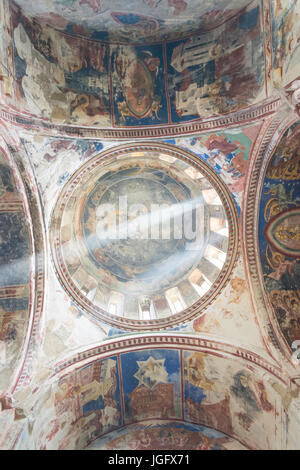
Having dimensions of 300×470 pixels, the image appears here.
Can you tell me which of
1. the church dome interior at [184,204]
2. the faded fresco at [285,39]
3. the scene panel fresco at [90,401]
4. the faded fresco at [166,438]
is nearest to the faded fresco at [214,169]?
the church dome interior at [184,204]

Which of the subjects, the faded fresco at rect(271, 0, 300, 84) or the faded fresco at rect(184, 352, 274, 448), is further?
the faded fresco at rect(184, 352, 274, 448)

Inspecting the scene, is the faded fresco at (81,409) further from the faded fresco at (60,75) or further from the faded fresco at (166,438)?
the faded fresco at (60,75)

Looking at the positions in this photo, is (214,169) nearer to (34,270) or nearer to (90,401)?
(34,270)

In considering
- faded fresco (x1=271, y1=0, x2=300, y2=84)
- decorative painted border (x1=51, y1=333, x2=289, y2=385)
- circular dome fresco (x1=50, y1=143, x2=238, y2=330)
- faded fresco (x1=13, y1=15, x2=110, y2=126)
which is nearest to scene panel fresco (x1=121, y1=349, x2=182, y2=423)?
decorative painted border (x1=51, y1=333, x2=289, y2=385)

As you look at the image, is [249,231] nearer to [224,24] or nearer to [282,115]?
[282,115]

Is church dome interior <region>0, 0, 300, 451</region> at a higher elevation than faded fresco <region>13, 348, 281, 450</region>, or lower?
higher

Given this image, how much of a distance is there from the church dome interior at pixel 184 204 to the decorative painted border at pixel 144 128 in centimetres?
4

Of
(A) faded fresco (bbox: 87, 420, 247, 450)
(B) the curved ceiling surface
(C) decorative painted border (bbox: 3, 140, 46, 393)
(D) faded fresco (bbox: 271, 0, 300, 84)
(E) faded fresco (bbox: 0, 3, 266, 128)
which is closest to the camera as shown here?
(D) faded fresco (bbox: 271, 0, 300, 84)

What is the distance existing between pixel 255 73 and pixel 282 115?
1.36 meters

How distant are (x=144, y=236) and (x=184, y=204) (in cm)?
202

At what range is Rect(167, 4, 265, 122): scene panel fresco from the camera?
9320 mm

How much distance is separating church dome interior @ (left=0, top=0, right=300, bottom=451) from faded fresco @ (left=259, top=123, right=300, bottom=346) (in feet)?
0.11

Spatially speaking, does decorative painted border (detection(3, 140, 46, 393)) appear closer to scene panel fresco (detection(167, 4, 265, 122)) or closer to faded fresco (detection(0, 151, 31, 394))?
faded fresco (detection(0, 151, 31, 394))

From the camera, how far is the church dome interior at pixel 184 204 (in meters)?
9.41
